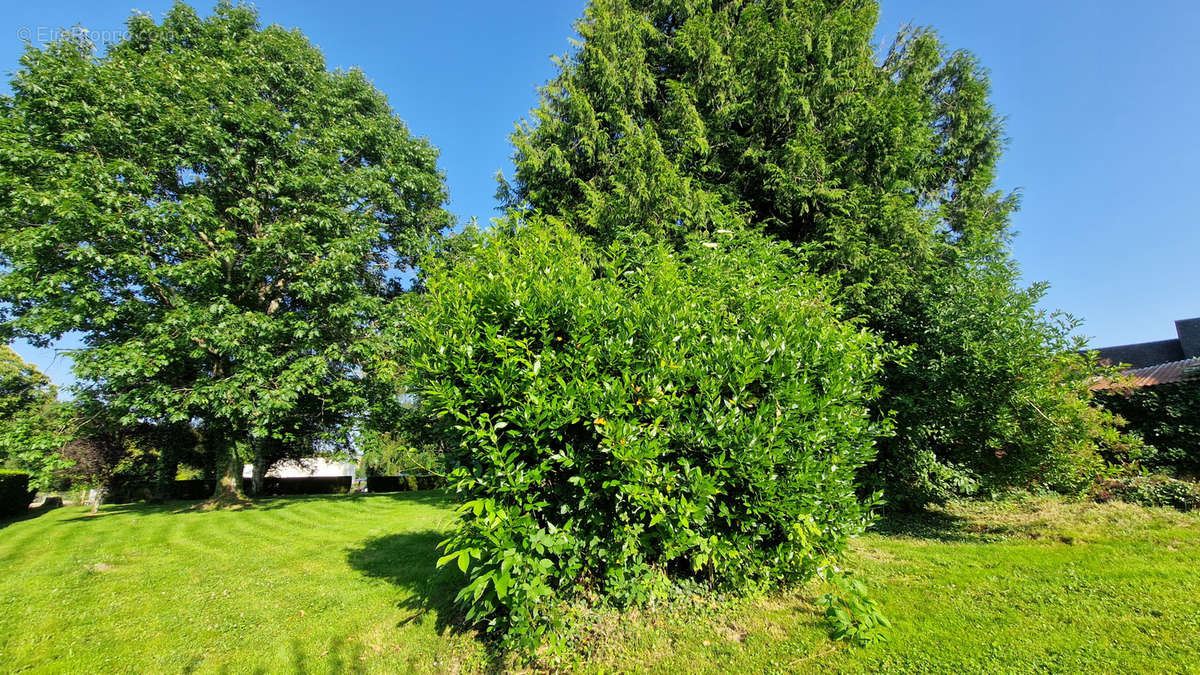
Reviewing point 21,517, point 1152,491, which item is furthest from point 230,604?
point 21,517

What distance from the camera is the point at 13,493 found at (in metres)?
13.7

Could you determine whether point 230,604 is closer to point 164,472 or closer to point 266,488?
point 164,472

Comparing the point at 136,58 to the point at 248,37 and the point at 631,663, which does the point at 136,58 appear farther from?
the point at 631,663

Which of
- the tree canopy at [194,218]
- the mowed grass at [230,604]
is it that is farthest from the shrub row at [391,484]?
the mowed grass at [230,604]

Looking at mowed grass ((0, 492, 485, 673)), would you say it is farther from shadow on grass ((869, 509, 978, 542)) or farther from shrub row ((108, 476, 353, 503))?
shrub row ((108, 476, 353, 503))

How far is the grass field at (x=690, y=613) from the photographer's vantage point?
333cm

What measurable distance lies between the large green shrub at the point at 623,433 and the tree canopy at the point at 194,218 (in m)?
9.14

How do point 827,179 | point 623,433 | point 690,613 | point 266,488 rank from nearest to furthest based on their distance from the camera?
point 623,433
point 690,613
point 827,179
point 266,488

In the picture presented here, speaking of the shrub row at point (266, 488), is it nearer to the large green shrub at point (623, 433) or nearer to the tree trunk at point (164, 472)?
the tree trunk at point (164, 472)

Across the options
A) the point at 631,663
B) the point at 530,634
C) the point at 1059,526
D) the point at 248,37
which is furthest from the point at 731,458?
the point at 248,37

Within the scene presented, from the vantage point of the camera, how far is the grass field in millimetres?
3328

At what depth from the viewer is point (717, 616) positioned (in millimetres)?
3947

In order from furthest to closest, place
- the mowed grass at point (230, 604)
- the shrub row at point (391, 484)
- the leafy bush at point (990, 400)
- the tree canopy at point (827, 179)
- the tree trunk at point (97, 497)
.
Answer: the shrub row at point (391, 484) → the tree trunk at point (97, 497) → the tree canopy at point (827, 179) → the leafy bush at point (990, 400) → the mowed grass at point (230, 604)

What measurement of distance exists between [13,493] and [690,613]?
21849 millimetres
